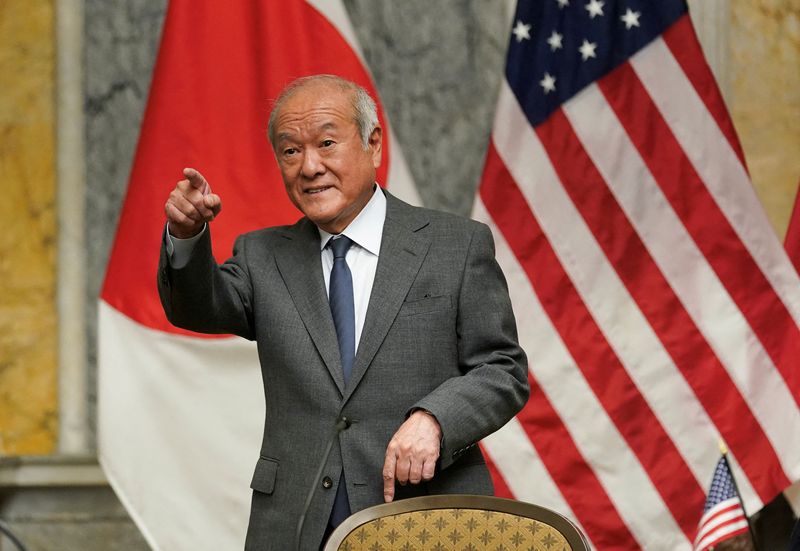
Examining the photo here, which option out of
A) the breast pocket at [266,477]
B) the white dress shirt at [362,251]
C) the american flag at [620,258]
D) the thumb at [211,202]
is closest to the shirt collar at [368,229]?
the white dress shirt at [362,251]

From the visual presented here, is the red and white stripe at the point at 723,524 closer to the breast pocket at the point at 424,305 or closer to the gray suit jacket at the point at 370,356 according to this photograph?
the gray suit jacket at the point at 370,356

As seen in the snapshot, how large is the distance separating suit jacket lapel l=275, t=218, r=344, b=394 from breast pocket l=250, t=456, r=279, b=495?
22 centimetres

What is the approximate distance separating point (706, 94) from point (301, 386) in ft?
7.04

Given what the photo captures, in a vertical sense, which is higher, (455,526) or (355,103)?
(355,103)

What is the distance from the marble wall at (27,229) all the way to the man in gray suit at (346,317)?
1978mm

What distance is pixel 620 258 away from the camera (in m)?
3.76

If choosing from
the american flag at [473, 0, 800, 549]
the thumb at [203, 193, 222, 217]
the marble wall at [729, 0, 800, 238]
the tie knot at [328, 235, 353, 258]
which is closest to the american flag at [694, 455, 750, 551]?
the american flag at [473, 0, 800, 549]

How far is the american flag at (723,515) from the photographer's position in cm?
327

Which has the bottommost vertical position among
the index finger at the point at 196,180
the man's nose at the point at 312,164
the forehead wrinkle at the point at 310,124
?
the index finger at the point at 196,180

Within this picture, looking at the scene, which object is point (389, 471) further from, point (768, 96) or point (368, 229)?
point (768, 96)

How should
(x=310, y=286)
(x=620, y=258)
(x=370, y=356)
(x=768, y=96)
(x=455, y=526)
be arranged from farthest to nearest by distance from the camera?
(x=768, y=96) < (x=620, y=258) < (x=310, y=286) < (x=370, y=356) < (x=455, y=526)

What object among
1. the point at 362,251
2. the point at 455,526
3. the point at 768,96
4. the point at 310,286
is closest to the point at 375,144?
the point at 362,251

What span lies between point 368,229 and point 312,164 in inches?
7.5

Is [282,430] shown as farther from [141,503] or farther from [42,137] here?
[42,137]
